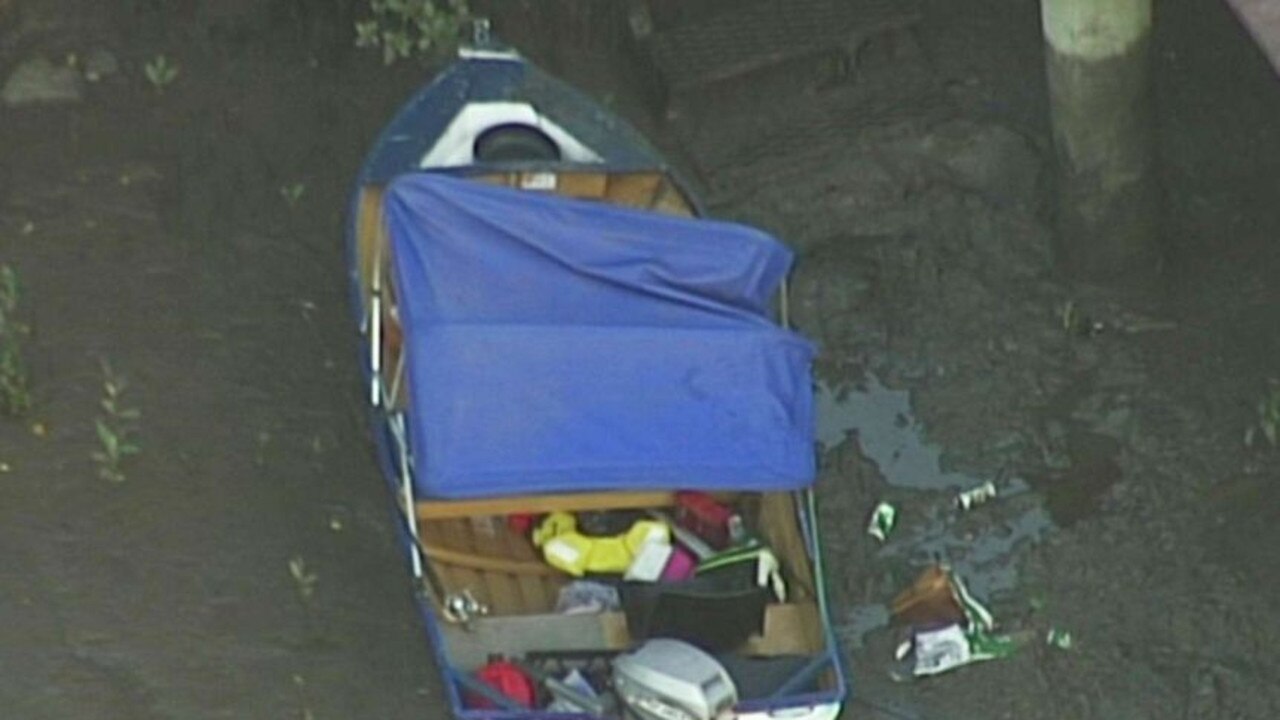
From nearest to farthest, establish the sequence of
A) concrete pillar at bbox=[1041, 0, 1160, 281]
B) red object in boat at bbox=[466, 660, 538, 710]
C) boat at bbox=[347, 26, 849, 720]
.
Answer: red object in boat at bbox=[466, 660, 538, 710], boat at bbox=[347, 26, 849, 720], concrete pillar at bbox=[1041, 0, 1160, 281]

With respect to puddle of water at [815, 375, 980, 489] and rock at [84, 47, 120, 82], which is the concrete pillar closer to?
puddle of water at [815, 375, 980, 489]

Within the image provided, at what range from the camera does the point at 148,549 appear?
9023 mm

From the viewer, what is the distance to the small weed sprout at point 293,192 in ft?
35.2

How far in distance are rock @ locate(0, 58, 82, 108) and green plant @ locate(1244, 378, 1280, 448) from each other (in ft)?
16.7

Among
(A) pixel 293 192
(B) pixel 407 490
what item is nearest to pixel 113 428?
(B) pixel 407 490

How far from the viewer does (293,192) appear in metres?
10.8

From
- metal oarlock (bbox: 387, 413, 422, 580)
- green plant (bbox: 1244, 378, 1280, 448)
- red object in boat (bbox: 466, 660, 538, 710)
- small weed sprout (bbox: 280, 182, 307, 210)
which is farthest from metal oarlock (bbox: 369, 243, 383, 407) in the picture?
green plant (bbox: 1244, 378, 1280, 448)

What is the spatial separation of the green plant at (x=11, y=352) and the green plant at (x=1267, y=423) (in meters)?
4.52

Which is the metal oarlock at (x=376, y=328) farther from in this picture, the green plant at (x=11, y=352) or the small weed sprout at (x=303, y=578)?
the green plant at (x=11, y=352)

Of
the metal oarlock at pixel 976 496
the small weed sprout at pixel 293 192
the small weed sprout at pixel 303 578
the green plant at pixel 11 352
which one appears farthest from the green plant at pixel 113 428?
the metal oarlock at pixel 976 496

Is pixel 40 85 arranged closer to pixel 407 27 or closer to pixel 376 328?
pixel 407 27

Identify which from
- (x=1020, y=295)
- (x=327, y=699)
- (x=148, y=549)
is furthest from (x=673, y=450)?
(x=1020, y=295)

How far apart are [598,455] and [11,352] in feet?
8.66

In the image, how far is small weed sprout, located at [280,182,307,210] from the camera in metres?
10.7
